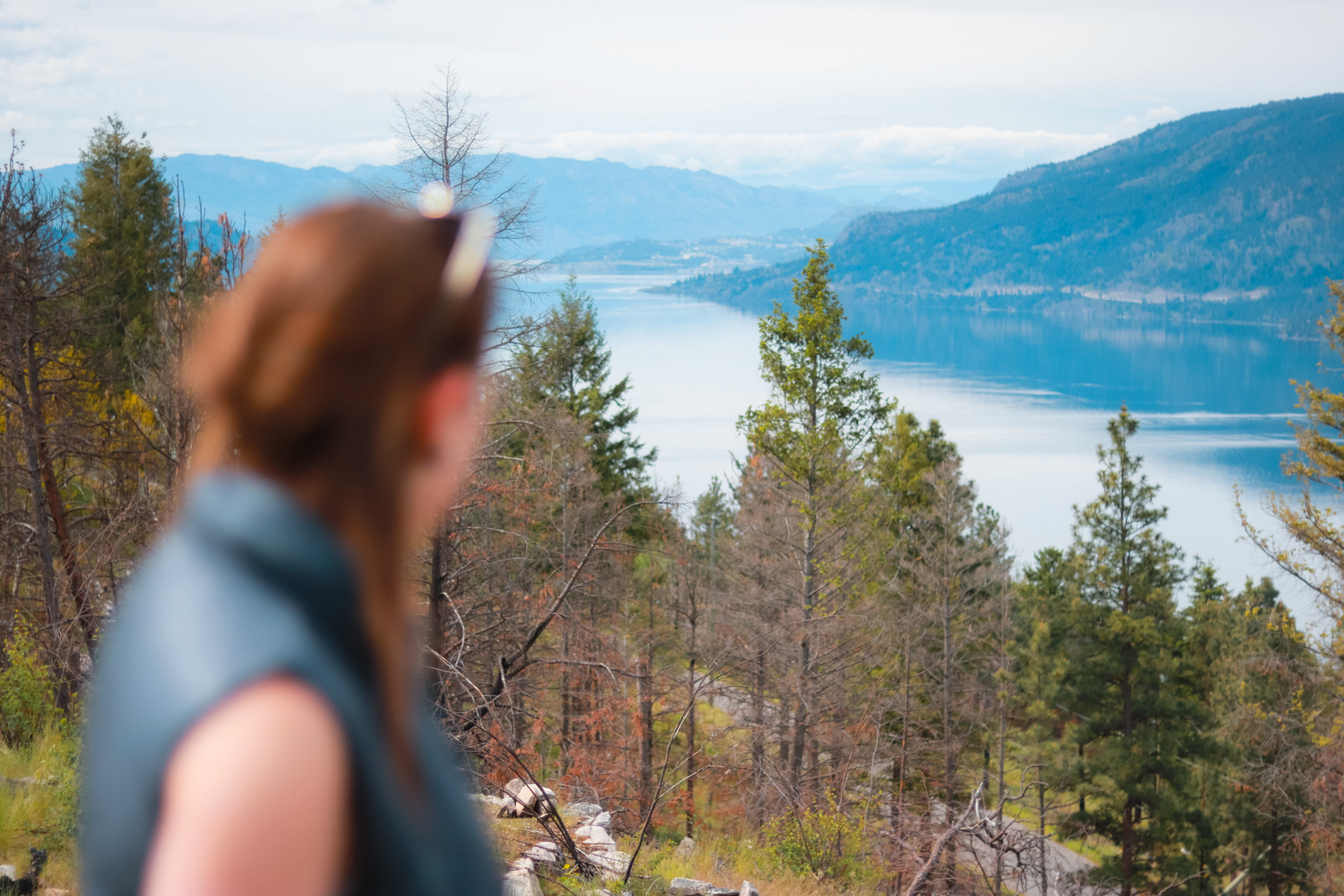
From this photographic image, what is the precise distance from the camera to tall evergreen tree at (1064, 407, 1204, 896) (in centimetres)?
2344

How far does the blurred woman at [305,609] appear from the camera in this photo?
81 centimetres

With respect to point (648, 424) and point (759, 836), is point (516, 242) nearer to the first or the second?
point (759, 836)

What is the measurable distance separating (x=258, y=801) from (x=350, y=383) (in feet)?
1.22

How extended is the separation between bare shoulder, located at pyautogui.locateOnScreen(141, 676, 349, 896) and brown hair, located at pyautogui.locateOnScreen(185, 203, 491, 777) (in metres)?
0.10

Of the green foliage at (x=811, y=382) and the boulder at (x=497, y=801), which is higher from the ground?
the green foliage at (x=811, y=382)

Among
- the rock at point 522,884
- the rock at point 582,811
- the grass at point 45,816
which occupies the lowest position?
the rock at point 582,811

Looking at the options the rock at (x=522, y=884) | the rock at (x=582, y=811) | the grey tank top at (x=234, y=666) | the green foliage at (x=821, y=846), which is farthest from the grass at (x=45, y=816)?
the green foliage at (x=821, y=846)

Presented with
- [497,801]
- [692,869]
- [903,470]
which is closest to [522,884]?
[497,801]

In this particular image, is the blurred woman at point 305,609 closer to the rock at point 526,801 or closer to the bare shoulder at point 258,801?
the bare shoulder at point 258,801

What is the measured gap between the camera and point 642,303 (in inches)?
7785

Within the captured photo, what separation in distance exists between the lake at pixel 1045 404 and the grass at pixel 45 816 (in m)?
11.0

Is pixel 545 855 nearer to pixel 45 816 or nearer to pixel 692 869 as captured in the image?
pixel 692 869

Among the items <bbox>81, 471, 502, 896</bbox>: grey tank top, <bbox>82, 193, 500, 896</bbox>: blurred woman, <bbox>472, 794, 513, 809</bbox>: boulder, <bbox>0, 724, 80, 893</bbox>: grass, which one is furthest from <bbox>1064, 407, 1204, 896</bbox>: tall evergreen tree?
<bbox>81, 471, 502, 896</bbox>: grey tank top

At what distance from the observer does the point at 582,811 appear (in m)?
9.40
